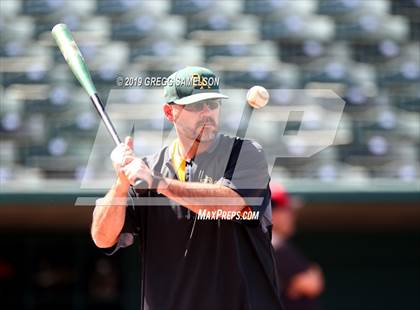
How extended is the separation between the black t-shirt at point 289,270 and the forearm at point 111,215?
3.23ft

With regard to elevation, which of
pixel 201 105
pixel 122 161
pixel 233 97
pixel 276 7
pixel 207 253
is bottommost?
pixel 233 97

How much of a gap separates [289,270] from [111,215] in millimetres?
1073

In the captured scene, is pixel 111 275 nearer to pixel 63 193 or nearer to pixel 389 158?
pixel 63 193

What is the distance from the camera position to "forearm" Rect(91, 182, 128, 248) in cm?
266

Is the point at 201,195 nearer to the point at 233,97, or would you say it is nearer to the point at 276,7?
the point at 233,97

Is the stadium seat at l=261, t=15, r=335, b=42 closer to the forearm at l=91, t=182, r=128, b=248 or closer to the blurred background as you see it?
the blurred background

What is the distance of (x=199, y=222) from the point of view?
2713mm

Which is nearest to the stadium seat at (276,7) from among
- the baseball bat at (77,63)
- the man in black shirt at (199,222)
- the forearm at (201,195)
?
the baseball bat at (77,63)

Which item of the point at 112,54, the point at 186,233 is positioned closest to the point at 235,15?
the point at 112,54

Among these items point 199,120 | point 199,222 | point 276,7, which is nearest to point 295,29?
point 276,7

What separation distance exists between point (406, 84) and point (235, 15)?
142 centimetres

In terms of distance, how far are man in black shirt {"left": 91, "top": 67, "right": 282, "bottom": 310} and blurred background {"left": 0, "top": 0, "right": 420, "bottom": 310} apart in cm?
346

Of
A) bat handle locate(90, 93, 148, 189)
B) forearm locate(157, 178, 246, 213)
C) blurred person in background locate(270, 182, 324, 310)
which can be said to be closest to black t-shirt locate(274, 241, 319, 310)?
blurred person in background locate(270, 182, 324, 310)

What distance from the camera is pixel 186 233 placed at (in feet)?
8.91
